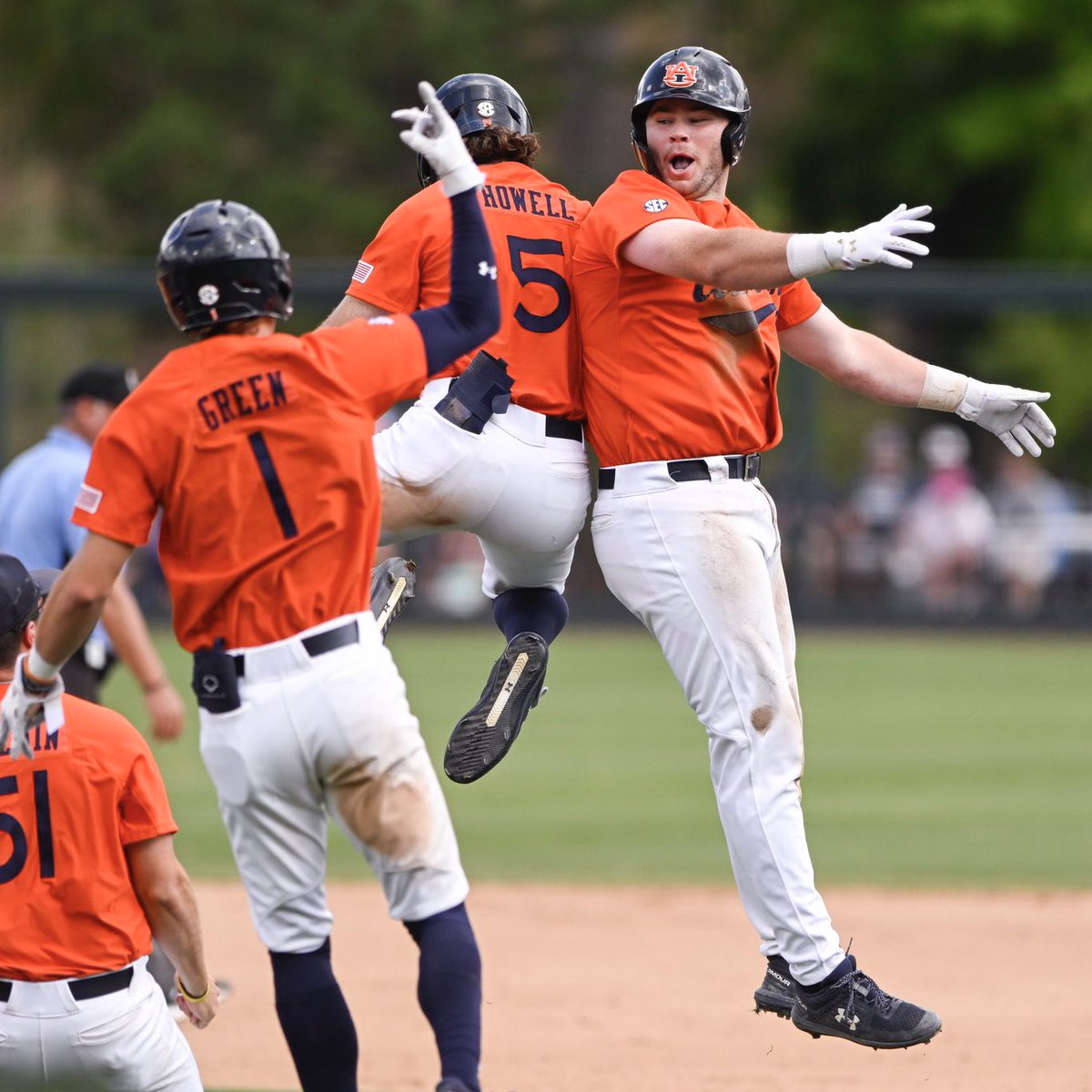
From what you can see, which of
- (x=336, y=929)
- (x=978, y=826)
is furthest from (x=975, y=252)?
(x=336, y=929)

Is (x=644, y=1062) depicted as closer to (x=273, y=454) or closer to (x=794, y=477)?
(x=273, y=454)

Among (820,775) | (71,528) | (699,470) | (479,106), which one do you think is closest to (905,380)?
(699,470)

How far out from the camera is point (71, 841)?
13.4ft

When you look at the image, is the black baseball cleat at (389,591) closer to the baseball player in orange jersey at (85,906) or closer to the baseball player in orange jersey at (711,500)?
the baseball player in orange jersey at (711,500)

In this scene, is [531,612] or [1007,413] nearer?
[1007,413]

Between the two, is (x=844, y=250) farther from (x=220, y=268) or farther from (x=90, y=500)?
(x=90, y=500)

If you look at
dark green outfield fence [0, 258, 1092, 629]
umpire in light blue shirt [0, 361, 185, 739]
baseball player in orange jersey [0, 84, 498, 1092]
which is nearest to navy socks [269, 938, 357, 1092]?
baseball player in orange jersey [0, 84, 498, 1092]

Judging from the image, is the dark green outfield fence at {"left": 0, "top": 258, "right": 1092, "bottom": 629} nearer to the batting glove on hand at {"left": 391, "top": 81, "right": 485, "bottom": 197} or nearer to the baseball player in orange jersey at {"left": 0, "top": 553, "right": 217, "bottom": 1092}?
the batting glove on hand at {"left": 391, "top": 81, "right": 485, "bottom": 197}

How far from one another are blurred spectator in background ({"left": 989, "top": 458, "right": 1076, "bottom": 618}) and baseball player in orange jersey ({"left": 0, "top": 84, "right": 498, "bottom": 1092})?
17175 millimetres

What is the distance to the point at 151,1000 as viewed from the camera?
167 inches

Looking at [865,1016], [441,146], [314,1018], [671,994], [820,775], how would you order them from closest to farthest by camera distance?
[314,1018] < [441,146] < [865,1016] < [671,994] < [820,775]

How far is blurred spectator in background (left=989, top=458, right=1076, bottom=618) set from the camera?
67.7 feet

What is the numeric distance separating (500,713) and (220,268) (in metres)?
1.67

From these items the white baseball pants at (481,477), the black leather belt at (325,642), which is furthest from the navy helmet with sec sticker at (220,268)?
the white baseball pants at (481,477)
